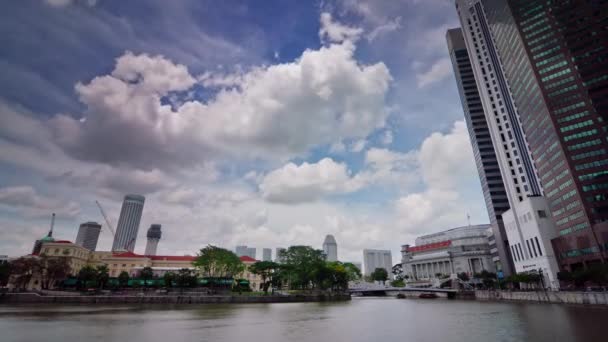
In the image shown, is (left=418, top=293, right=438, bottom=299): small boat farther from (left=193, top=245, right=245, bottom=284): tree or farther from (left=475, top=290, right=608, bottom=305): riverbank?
(left=193, top=245, right=245, bottom=284): tree

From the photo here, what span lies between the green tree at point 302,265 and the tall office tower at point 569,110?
83982 millimetres

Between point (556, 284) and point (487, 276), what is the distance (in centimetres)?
3424

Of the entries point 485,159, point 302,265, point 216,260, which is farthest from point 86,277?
point 485,159

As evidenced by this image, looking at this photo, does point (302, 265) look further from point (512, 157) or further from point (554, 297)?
point (512, 157)

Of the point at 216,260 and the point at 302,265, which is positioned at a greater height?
the point at 216,260

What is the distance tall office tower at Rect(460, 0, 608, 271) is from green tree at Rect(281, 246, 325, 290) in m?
84.0

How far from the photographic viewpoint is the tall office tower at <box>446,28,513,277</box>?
513 feet

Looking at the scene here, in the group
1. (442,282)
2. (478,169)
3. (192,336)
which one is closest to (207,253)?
(192,336)

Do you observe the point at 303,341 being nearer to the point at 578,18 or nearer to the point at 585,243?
the point at 585,243

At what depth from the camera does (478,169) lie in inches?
7042

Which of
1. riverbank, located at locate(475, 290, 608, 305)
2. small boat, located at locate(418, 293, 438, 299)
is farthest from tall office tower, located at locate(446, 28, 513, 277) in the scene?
riverbank, located at locate(475, 290, 608, 305)

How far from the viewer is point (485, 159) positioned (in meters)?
171

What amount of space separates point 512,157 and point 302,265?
113602mm

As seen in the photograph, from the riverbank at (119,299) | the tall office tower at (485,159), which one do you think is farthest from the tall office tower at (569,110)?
the riverbank at (119,299)
